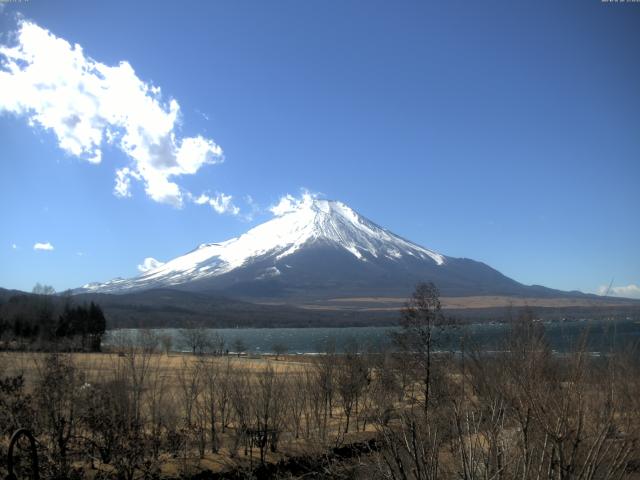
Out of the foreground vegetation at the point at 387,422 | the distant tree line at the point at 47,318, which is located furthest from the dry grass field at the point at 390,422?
the distant tree line at the point at 47,318

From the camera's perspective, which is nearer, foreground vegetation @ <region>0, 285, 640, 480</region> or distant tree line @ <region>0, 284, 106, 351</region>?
foreground vegetation @ <region>0, 285, 640, 480</region>

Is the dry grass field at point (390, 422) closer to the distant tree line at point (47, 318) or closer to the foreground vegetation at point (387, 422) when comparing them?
the foreground vegetation at point (387, 422)

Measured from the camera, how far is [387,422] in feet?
33.7

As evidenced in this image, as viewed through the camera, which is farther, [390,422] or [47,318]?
[47,318]

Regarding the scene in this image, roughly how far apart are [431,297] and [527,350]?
21035 mm

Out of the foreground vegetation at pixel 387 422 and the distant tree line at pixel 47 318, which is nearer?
the foreground vegetation at pixel 387 422

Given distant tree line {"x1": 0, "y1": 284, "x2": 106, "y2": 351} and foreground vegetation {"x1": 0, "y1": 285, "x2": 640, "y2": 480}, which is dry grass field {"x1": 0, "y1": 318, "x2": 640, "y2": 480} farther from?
distant tree line {"x1": 0, "y1": 284, "x2": 106, "y2": 351}

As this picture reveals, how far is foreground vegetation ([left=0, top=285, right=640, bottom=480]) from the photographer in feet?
17.4

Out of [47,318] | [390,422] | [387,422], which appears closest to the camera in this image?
[387,422]

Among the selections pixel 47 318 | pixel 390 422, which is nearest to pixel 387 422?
A: pixel 390 422

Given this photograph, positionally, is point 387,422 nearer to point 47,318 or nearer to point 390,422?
point 390,422

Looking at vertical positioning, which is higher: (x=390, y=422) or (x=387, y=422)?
(x=387, y=422)

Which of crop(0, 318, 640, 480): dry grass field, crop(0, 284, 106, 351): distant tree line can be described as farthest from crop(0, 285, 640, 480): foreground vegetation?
crop(0, 284, 106, 351): distant tree line

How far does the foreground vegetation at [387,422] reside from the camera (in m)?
5.31
